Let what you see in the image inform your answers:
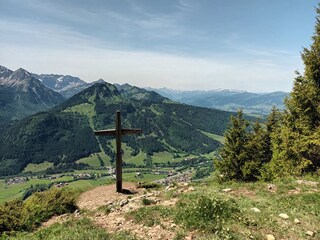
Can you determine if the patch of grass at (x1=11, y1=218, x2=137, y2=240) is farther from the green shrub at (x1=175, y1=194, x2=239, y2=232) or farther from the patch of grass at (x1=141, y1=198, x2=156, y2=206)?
the patch of grass at (x1=141, y1=198, x2=156, y2=206)

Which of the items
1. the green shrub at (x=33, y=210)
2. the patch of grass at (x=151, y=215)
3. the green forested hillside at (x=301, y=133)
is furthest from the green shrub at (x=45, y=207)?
the green forested hillside at (x=301, y=133)

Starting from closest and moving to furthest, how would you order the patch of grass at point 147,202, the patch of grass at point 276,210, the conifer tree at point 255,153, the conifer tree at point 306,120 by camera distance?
the patch of grass at point 276,210, the patch of grass at point 147,202, the conifer tree at point 306,120, the conifer tree at point 255,153

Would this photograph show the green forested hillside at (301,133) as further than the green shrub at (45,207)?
Yes

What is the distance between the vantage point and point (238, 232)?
35.4 feet

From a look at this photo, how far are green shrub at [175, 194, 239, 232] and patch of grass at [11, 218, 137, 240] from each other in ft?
8.22

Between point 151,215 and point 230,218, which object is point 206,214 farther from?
point 151,215

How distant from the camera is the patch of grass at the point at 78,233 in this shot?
37.2 ft

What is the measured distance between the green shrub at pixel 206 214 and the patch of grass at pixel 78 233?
2.50 metres

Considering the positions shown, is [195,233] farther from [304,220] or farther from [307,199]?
[307,199]

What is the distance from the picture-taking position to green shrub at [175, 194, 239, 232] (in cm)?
1148

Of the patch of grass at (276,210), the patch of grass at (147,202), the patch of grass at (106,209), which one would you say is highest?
the patch of grass at (276,210)

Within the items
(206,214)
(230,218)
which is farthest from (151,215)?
(230,218)

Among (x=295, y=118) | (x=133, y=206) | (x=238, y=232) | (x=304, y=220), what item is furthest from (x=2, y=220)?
(x=295, y=118)

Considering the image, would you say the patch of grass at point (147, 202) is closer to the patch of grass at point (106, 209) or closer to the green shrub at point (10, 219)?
the patch of grass at point (106, 209)
